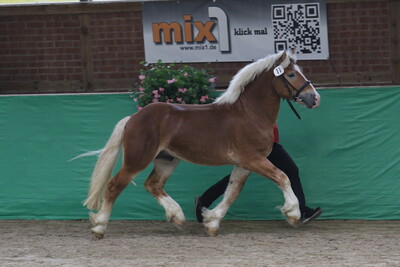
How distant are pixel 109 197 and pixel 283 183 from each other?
1750 millimetres

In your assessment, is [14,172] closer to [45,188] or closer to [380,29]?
[45,188]

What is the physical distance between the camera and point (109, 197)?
8.71 meters

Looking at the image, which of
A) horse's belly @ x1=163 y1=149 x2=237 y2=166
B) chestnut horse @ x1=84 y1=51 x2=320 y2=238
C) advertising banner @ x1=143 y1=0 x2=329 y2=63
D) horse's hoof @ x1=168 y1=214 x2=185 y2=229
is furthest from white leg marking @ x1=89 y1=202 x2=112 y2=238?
advertising banner @ x1=143 y1=0 x2=329 y2=63

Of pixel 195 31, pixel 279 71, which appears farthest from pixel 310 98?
pixel 195 31

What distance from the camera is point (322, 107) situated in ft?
31.3

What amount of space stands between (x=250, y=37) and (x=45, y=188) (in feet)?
13.5

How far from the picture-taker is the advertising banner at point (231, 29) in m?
12.4

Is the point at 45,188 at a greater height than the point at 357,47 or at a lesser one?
lesser

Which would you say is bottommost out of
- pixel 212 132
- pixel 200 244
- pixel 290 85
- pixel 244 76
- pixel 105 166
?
pixel 200 244

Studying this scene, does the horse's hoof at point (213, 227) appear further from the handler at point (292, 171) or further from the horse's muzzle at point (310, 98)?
the horse's muzzle at point (310, 98)

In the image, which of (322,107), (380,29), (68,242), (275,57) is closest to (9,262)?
(68,242)

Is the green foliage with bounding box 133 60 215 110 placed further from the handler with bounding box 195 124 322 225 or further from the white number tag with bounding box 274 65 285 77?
the white number tag with bounding box 274 65 285 77

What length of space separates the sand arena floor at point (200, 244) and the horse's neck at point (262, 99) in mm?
1210

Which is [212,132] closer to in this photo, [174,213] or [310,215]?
[174,213]
